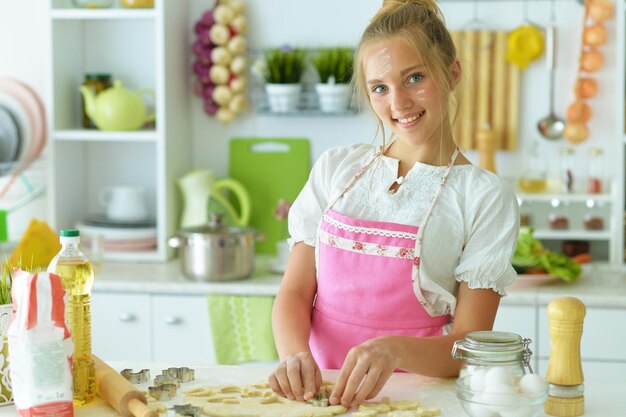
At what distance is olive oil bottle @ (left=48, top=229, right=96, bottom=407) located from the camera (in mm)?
1521

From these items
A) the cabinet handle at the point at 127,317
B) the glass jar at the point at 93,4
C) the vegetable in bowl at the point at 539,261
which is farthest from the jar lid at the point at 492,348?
the glass jar at the point at 93,4

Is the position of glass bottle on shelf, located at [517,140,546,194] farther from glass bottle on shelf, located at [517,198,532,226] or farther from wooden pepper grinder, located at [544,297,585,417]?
wooden pepper grinder, located at [544,297,585,417]

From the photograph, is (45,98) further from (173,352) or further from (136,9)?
(173,352)

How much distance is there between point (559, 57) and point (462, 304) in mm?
1820

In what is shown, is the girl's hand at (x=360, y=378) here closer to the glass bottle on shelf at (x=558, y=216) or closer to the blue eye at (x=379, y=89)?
the blue eye at (x=379, y=89)

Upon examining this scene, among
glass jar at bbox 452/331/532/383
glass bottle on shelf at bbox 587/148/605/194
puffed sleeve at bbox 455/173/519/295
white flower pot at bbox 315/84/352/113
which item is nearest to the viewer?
glass jar at bbox 452/331/532/383

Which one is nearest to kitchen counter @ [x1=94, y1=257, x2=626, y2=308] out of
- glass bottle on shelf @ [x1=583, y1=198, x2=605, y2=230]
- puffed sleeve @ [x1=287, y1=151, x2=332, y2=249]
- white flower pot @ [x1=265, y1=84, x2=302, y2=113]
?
glass bottle on shelf @ [x1=583, y1=198, x2=605, y2=230]

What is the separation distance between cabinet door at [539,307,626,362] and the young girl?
3.69ft

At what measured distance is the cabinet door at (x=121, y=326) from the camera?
3074 mm

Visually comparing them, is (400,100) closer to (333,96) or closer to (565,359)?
(565,359)

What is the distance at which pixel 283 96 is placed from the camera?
3.43m

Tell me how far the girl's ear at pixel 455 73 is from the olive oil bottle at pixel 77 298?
737 mm

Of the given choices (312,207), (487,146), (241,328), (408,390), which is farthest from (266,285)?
(408,390)

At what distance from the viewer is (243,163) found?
3.59 meters
